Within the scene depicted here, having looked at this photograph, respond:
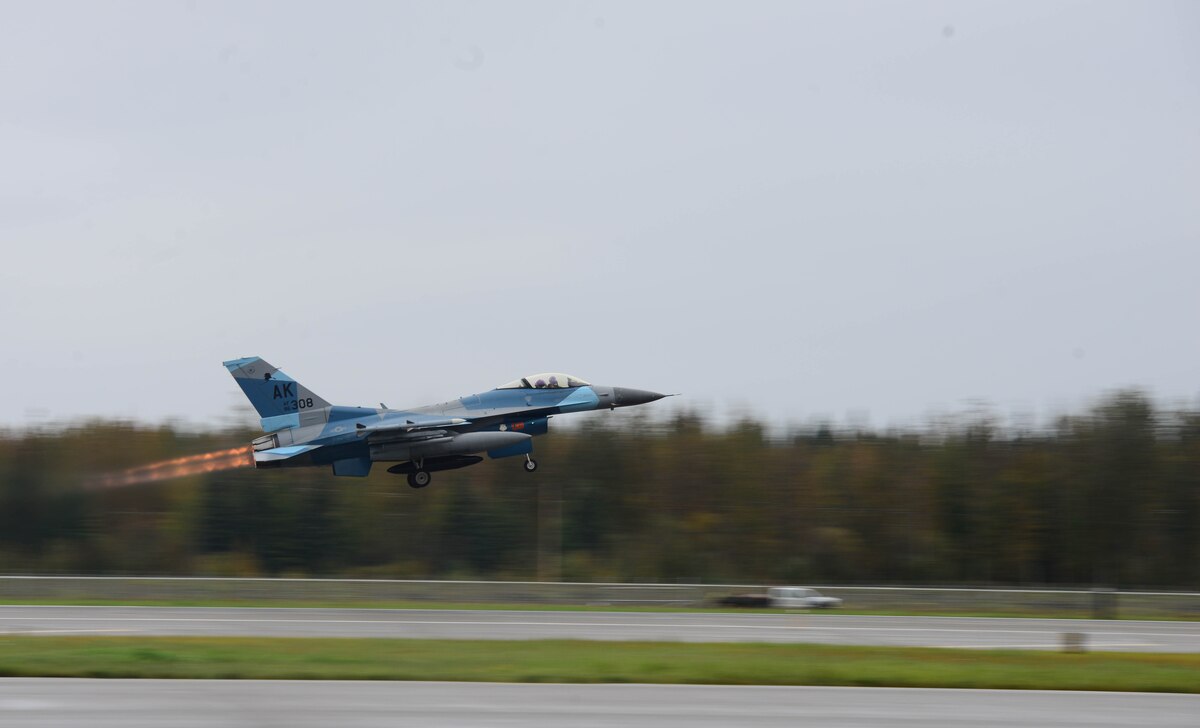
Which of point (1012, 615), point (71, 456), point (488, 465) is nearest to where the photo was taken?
point (1012, 615)

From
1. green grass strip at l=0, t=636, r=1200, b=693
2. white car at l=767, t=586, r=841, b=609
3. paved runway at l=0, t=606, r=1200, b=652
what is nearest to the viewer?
green grass strip at l=0, t=636, r=1200, b=693

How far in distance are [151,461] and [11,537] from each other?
9749 millimetres

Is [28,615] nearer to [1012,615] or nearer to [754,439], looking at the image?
[1012,615]

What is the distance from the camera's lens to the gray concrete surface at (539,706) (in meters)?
16.4

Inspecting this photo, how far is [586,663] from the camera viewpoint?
23.1 metres

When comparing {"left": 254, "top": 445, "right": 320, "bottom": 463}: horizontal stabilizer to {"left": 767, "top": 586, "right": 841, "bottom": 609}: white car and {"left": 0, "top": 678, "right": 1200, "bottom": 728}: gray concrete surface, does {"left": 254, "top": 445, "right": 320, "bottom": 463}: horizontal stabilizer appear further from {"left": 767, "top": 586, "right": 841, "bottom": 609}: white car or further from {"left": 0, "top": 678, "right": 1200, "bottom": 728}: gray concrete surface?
{"left": 767, "top": 586, "right": 841, "bottom": 609}: white car

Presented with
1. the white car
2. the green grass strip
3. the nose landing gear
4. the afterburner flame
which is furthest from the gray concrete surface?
the afterburner flame

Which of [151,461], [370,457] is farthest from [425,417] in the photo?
[151,461]

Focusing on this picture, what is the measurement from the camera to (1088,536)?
5925 cm

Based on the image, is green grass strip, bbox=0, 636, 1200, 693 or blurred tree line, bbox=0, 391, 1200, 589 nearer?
green grass strip, bbox=0, 636, 1200, 693

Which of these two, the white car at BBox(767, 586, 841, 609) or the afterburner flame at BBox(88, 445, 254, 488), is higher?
the afterburner flame at BBox(88, 445, 254, 488)

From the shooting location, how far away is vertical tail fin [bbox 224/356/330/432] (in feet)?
120

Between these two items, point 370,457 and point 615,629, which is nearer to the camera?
point 615,629

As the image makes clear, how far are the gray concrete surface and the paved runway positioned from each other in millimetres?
8977
